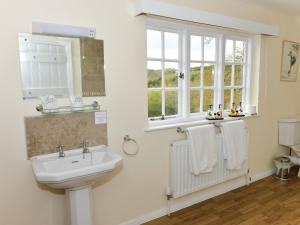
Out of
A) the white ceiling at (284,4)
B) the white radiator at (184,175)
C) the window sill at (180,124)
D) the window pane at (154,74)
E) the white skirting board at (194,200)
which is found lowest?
the white skirting board at (194,200)

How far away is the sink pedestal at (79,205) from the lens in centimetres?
170

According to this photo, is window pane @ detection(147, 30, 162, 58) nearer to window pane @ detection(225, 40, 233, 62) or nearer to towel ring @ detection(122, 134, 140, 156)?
towel ring @ detection(122, 134, 140, 156)

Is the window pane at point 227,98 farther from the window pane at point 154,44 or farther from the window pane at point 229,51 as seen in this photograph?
the window pane at point 154,44

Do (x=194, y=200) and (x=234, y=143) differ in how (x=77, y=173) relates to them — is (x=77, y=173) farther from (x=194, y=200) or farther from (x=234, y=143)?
(x=234, y=143)

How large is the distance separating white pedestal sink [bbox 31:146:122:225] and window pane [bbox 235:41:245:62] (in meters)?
2.13

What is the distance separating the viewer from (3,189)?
5.44 ft

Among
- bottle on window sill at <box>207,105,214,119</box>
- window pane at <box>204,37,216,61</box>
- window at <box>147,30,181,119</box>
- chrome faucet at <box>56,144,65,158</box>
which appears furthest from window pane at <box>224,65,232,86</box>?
chrome faucet at <box>56,144,65,158</box>

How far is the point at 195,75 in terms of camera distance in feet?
9.09

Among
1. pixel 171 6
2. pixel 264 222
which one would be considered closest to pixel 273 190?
pixel 264 222

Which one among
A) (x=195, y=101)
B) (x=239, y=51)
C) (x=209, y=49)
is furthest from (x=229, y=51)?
(x=195, y=101)

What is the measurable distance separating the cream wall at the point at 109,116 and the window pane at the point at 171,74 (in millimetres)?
412

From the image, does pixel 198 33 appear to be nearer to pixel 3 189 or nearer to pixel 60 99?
pixel 60 99

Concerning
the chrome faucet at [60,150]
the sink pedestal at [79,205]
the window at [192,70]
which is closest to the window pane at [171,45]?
the window at [192,70]

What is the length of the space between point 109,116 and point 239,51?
204cm
